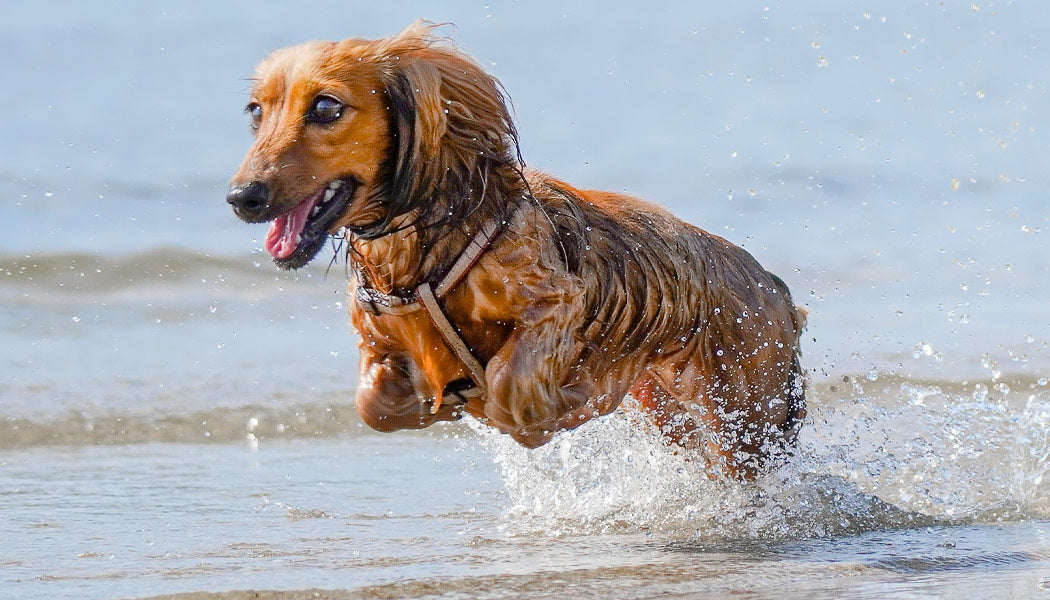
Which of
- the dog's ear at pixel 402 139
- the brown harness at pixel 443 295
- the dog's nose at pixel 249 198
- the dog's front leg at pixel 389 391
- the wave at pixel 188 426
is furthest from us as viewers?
the wave at pixel 188 426

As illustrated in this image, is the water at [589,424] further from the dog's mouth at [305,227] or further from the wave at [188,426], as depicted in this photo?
the dog's mouth at [305,227]

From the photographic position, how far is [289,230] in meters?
3.91

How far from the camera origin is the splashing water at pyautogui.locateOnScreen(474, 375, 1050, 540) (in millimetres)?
5062

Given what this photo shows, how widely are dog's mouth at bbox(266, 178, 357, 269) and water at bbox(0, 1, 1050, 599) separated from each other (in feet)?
3.01

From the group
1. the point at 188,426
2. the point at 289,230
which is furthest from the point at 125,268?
the point at 289,230

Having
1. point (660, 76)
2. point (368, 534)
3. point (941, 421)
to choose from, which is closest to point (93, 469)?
point (368, 534)

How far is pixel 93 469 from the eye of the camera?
245 inches

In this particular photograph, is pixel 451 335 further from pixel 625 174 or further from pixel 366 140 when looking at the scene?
pixel 625 174

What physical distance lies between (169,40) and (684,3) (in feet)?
25.0

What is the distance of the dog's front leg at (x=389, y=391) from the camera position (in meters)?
4.56

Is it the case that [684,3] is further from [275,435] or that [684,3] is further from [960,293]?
[275,435]

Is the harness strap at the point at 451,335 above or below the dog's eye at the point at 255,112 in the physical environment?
below

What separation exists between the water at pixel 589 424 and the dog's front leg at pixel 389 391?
17.6 inches

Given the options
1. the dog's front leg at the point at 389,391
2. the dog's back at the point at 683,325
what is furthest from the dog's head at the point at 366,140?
the dog's front leg at the point at 389,391
